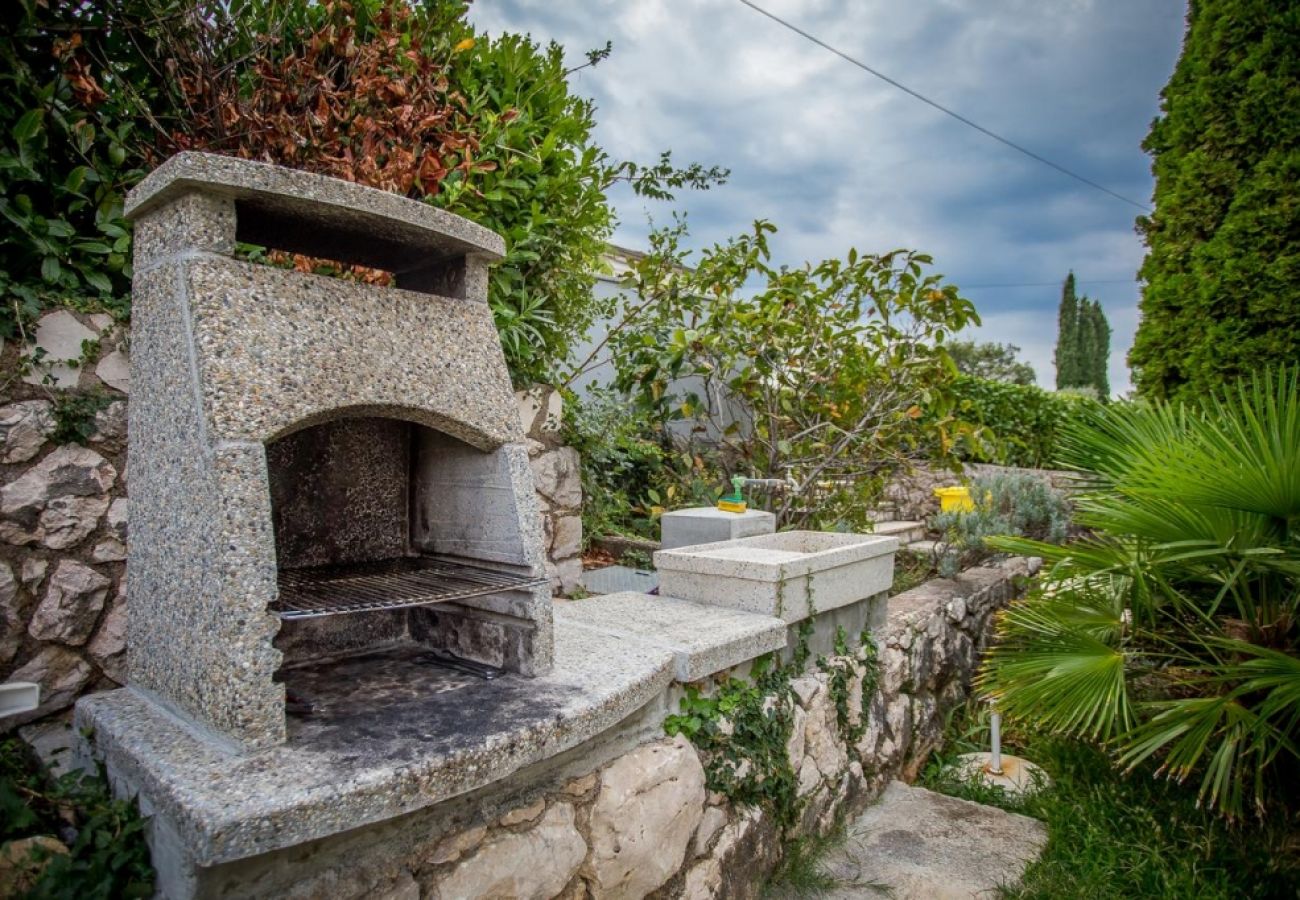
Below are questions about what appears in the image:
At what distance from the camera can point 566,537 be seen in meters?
3.49

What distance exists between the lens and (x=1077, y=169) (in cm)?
782

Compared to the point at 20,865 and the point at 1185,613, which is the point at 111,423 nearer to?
the point at 20,865

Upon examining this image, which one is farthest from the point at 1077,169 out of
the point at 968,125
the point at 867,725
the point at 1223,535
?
the point at 867,725

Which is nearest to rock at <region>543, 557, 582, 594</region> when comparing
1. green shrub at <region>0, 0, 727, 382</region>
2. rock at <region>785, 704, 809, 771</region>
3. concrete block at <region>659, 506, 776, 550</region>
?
concrete block at <region>659, 506, 776, 550</region>

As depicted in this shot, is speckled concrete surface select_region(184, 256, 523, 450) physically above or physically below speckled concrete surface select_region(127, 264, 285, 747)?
above

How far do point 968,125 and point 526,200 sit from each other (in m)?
5.22

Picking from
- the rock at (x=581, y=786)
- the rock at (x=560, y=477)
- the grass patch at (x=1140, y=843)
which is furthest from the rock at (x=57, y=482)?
the grass patch at (x=1140, y=843)

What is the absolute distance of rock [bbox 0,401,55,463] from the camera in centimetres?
192

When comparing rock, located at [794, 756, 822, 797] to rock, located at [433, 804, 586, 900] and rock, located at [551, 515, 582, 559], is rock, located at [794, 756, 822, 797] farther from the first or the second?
rock, located at [551, 515, 582, 559]

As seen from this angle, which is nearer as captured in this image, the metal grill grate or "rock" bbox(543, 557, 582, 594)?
the metal grill grate

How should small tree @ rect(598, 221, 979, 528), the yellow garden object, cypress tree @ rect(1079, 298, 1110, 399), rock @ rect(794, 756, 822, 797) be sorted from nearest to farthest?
rock @ rect(794, 756, 822, 797) → small tree @ rect(598, 221, 979, 528) → the yellow garden object → cypress tree @ rect(1079, 298, 1110, 399)

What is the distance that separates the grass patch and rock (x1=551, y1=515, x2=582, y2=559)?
2173mm

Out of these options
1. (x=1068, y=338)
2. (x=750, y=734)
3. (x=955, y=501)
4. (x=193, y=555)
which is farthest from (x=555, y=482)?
(x=1068, y=338)

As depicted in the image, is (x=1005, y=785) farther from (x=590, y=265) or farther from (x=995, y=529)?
(x=590, y=265)
